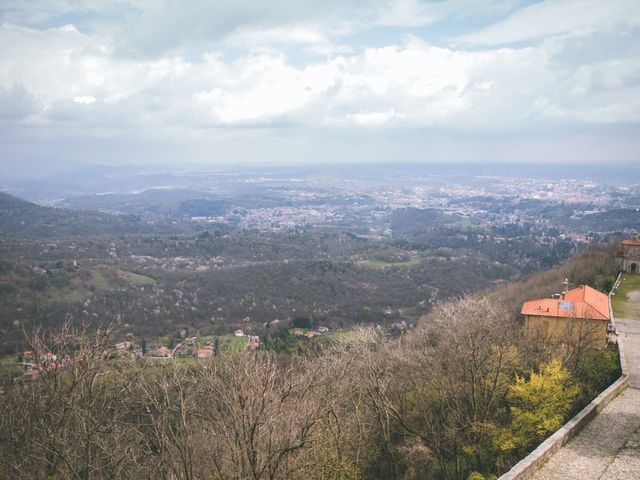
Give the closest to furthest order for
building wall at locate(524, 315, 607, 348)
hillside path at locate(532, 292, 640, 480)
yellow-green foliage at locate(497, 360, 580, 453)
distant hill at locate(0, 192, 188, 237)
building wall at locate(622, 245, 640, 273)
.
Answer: hillside path at locate(532, 292, 640, 480) < yellow-green foliage at locate(497, 360, 580, 453) < building wall at locate(524, 315, 607, 348) < building wall at locate(622, 245, 640, 273) < distant hill at locate(0, 192, 188, 237)

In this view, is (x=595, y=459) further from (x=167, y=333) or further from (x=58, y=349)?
(x=167, y=333)

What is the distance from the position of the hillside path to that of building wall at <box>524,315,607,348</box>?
279 centimetres

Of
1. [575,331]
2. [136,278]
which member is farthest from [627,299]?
[136,278]

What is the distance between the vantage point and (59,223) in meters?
139

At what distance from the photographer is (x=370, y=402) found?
59.0ft

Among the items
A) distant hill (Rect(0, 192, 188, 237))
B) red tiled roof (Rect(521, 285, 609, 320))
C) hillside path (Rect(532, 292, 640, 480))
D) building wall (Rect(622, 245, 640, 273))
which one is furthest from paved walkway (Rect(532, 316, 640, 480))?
distant hill (Rect(0, 192, 188, 237))

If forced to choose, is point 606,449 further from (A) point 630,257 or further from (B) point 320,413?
(A) point 630,257

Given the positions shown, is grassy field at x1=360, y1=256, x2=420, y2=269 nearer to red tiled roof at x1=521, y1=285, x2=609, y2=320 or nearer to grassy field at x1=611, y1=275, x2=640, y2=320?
grassy field at x1=611, y1=275, x2=640, y2=320

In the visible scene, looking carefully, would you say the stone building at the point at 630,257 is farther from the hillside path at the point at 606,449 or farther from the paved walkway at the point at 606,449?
the paved walkway at the point at 606,449

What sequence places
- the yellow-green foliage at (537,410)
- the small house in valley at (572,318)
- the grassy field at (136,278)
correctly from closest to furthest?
the yellow-green foliage at (537,410)
the small house in valley at (572,318)
the grassy field at (136,278)

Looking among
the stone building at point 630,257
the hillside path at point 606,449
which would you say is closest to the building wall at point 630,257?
the stone building at point 630,257

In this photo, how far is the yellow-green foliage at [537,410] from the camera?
46.3 ft

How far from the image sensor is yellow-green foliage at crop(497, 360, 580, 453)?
14.1 meters

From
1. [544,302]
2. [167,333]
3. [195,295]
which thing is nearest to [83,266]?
[195,295]
